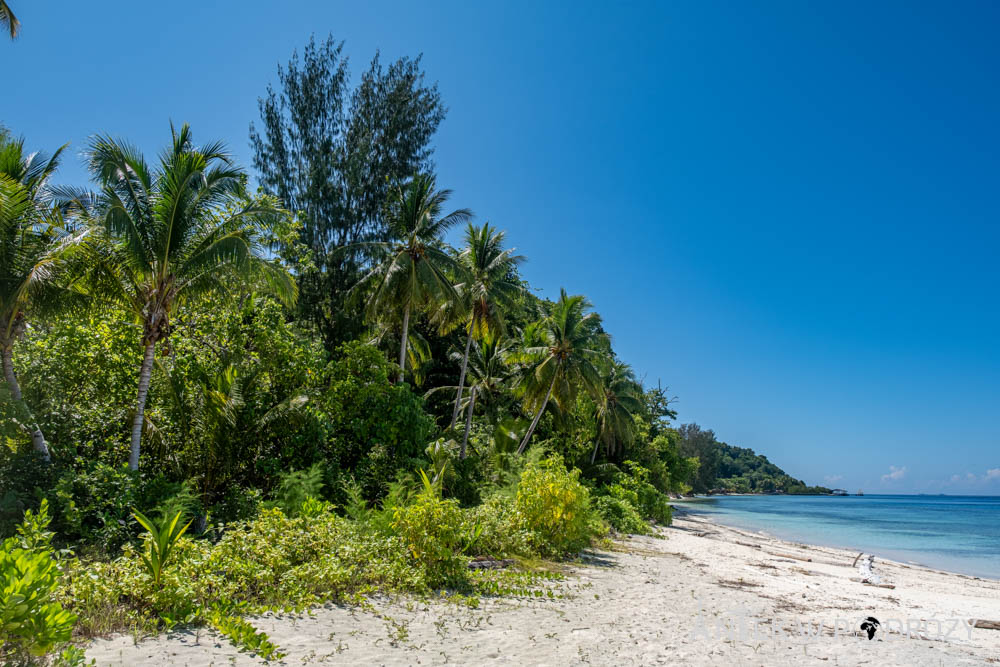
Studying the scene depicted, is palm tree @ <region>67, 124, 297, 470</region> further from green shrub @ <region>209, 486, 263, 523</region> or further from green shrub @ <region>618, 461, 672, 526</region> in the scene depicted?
green shrub @ <region>618, 461, 672, 526</region>

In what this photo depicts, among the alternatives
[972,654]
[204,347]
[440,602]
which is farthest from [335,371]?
[972,654]

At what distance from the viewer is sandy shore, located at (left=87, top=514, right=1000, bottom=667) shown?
16.6 feet

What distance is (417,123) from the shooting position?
2534 centimetres

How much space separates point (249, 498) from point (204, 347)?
5.16 m

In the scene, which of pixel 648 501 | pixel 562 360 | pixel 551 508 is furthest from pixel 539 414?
pixel 551 508

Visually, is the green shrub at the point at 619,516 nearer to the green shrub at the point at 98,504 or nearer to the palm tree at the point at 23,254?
the green shrub at the point at 98,504

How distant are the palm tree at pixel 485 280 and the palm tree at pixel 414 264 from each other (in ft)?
3.71

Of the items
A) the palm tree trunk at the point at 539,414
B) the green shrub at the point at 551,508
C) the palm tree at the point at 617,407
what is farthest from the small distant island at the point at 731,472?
the green shrub at the point at 551,508

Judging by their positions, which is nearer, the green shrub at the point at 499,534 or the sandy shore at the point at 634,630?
the sandy shore at the point at 634,630

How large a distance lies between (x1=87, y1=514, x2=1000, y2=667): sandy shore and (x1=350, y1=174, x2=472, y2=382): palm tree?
10.6 meters

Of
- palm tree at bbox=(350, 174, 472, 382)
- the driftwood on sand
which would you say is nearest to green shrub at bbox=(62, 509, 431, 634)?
the driftwood on sand

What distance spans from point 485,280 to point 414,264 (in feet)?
11.1

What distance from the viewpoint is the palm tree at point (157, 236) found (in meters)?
10.5

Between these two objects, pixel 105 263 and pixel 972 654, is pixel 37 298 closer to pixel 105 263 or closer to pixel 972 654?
pixel 105 263
